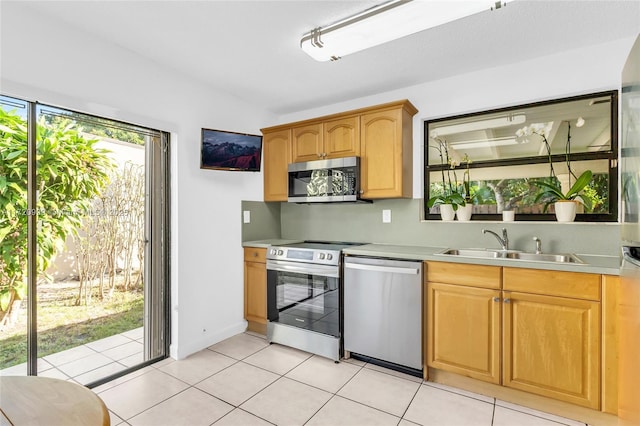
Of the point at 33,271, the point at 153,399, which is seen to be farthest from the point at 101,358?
the point at 33,271

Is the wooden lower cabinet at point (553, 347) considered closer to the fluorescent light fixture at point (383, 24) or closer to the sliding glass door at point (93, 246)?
the fluorescent light fixture at point (383, 24)

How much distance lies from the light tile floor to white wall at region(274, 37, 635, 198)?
164cm

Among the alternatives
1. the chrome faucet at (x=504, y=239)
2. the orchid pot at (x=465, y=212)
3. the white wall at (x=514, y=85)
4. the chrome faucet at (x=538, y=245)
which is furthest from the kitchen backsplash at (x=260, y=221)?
the chrome faucet at (x=538, y=245)

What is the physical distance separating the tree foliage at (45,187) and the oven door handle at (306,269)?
1.52 m

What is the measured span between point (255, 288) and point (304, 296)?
0.62 meters

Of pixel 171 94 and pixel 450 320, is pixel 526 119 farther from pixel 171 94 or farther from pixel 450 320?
pixel 171 94

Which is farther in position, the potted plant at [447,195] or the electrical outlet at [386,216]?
the electrical outlet at [386,216]

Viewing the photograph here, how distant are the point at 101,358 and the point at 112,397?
41cm

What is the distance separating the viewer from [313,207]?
3.58 meters

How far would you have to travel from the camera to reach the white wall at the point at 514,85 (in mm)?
2227

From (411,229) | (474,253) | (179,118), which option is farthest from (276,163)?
(474,253)

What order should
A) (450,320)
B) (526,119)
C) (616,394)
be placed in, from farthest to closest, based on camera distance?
1. (526,119)
2. (450,320)
3. (616,394)

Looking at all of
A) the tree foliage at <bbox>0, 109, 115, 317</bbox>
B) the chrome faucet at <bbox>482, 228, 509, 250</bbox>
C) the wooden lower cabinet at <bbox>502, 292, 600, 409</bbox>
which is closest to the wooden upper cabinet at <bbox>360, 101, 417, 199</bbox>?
the chrome faucet at <bbox>482, 228, 509, 250</bbox>

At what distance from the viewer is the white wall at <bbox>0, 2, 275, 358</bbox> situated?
186 centimetres
